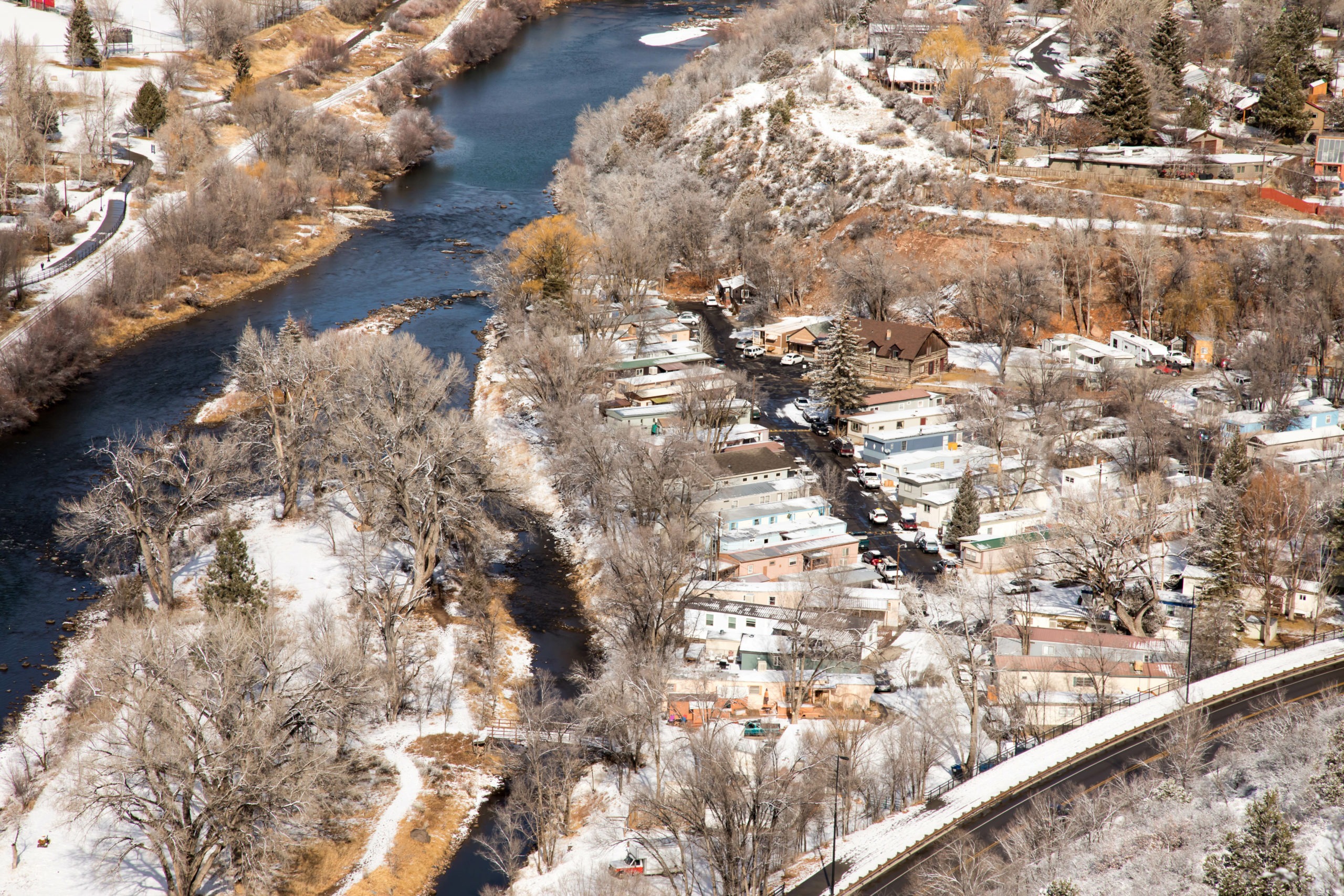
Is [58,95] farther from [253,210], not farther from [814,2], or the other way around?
[814,2]

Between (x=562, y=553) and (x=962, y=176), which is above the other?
(x=962, y=176)

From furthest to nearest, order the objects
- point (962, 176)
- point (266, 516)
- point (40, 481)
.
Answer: point (962, 176)
point (40, 481)
point (266, 516)

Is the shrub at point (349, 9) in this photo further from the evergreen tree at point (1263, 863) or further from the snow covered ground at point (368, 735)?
the evergreen tree at point (1263, 863)

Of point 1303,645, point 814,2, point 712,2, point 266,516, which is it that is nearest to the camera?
point 1303,645

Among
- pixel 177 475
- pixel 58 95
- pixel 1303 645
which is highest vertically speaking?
pixel 58 95

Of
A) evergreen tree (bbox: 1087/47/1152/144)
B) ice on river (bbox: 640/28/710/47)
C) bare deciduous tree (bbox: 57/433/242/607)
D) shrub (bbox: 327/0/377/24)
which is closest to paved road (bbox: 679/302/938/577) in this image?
bare deciduous tree (bbox: 57/433/242/607)

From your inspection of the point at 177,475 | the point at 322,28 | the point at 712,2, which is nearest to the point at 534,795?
the point at 177,475

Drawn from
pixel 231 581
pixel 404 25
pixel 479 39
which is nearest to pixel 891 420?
pixel 231 581
